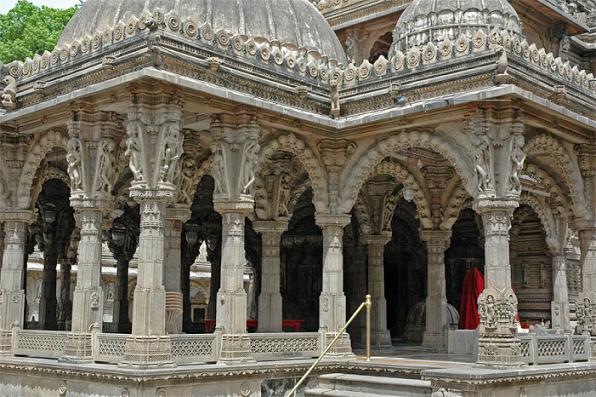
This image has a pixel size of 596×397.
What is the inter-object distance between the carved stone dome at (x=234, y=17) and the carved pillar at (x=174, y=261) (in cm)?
358

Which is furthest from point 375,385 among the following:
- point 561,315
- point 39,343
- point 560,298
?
point 560,298

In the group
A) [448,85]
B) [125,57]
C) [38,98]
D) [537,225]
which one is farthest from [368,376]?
[537,225]

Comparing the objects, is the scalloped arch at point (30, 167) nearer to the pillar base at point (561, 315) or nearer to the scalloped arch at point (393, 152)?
the scalloped arch at point (393, 152)

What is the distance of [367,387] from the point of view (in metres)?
13.3

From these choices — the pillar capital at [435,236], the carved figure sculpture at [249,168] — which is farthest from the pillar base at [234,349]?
the pillar capital at [435,236]

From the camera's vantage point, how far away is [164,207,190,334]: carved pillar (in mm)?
14633

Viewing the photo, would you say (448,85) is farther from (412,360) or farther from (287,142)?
(412,360)

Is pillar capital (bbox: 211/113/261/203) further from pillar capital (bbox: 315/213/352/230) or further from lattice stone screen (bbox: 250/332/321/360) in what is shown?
lattice stone screen (bbox: 250/332/321/360)

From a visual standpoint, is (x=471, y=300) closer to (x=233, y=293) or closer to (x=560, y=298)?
(x=560, y=298)

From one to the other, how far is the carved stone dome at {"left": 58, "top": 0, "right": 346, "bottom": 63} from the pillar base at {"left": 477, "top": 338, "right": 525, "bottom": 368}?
7.31 metres

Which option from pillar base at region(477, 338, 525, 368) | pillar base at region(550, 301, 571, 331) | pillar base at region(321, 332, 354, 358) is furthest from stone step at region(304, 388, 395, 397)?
pillar base at region(550, 301, 571, 331)

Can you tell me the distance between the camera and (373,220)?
18688 mm

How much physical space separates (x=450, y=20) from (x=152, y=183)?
25.6 ft

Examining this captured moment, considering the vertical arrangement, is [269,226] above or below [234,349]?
above
